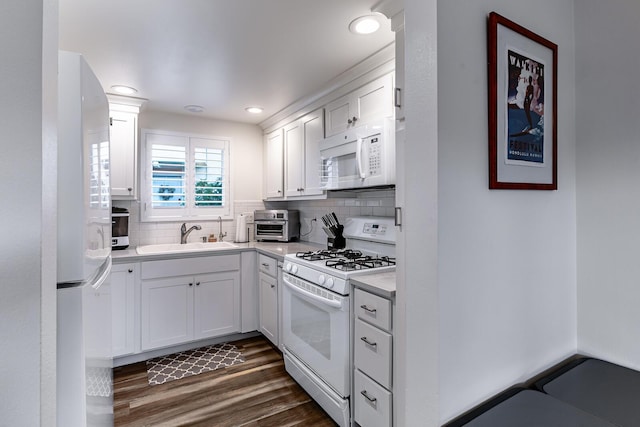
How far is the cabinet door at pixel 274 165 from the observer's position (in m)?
3.44

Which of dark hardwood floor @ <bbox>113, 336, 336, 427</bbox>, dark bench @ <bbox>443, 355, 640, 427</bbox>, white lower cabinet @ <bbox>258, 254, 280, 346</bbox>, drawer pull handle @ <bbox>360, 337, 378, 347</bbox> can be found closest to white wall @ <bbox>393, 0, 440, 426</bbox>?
dark bench @ <bbox>443, 355, 640, 427</bbox>

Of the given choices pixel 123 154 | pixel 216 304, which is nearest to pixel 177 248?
pixel 216 304

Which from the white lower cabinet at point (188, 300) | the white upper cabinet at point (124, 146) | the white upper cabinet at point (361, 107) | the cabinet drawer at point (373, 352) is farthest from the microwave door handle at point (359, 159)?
the white upper cabinet at point (124, 146)

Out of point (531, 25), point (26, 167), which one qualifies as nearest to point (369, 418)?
point (26, 167)

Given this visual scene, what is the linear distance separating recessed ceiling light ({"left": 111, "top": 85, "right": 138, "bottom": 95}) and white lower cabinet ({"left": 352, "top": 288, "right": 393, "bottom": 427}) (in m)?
2.49

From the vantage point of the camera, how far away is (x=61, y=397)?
91cm

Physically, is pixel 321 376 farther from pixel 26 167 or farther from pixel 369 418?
pixel 26 167

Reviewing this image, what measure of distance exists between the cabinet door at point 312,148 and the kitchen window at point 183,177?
1185 mm

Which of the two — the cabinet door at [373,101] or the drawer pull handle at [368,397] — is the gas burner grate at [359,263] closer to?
the drawer pull handle at [368,397]

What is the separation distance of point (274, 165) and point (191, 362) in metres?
2.11

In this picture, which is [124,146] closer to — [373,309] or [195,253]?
[195,253]

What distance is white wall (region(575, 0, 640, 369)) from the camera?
120 centimetres

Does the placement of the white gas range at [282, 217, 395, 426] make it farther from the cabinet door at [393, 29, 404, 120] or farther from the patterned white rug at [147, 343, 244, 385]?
the cabinet door at [393, 29, 404, 120]

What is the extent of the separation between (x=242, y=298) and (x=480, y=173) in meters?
2.64
